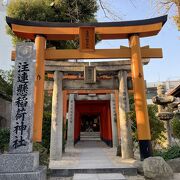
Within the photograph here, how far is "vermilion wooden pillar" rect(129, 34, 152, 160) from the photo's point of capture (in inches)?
336

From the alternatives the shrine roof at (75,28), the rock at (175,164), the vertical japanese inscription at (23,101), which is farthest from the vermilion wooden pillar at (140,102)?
the vertical japanese inscription at (23,101)

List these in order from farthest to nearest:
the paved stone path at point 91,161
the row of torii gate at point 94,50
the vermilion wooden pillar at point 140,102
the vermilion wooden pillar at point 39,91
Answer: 1. the row of torii gate at point 94,50
2. the vermilion wooden pillar at point 39,91
3. the vermilion wooden pillar at point 140,102
4. the paved stone path at point 91,161

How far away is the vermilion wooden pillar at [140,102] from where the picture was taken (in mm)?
8539

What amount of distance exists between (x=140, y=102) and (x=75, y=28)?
4.20 meters

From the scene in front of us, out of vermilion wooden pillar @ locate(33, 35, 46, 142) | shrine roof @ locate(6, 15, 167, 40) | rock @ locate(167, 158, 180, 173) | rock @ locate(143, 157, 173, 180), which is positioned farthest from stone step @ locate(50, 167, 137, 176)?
shrine roof @ locate(6, 15, 167, 40)

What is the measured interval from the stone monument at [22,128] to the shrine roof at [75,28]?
313 centimetres

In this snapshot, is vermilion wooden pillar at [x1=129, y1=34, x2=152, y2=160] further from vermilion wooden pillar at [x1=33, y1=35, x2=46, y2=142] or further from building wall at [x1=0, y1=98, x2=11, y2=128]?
building wall at [x1=0, y1=98, x2=11, y2=128]

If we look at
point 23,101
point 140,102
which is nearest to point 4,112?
point 23,101

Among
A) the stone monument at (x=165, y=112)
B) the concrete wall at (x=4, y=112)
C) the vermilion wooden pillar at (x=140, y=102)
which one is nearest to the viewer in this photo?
the vermilion wooden pillar at (x=140, y=102)

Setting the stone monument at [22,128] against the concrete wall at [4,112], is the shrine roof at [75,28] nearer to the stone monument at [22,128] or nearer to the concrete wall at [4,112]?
the stone monument at [22,128]

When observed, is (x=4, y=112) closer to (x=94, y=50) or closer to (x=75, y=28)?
(x=75, y=28)

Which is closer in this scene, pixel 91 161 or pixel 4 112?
pixel 91 161

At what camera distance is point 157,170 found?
6.38 metres

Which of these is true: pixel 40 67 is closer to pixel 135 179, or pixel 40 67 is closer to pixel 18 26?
pixel 18 26
